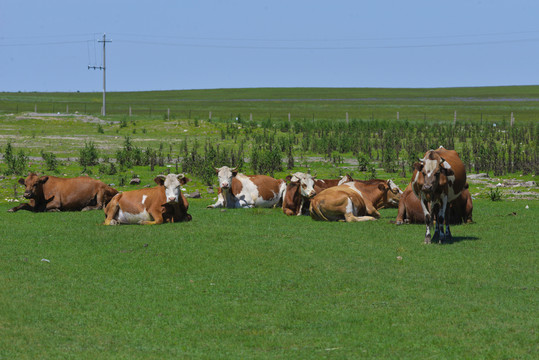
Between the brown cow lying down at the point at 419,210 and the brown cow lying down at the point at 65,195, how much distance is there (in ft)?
27.6

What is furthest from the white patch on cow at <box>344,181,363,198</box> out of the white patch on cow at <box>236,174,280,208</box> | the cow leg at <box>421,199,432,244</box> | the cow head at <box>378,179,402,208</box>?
the cow leg at <box>421,199,432,244</box>

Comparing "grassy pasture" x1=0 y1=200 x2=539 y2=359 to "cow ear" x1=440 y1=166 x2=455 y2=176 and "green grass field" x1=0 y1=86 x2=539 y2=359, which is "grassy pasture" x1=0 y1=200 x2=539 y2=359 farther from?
"cow ear" x1=440 y1=166 x2=455 y2=176

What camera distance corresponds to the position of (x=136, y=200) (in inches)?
750

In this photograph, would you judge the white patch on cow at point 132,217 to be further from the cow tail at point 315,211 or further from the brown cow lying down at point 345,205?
the brown cow lying down at point 345,205

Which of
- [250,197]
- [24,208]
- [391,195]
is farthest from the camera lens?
[250,197]

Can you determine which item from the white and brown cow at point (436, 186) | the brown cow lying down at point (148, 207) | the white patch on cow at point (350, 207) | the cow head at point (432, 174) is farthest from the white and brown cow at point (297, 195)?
the cow head at point (432, 174)

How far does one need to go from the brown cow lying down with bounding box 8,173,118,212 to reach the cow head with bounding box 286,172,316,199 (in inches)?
207

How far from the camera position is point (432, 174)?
15.6 meters

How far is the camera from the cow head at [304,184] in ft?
70.0

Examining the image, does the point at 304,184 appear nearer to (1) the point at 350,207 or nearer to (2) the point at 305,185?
(2) the point at 305,185

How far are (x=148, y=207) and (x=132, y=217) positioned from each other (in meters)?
0.45

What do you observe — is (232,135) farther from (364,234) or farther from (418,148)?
(364,234)

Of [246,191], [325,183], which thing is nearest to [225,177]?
[246,191]

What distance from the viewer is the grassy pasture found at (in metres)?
8.70
